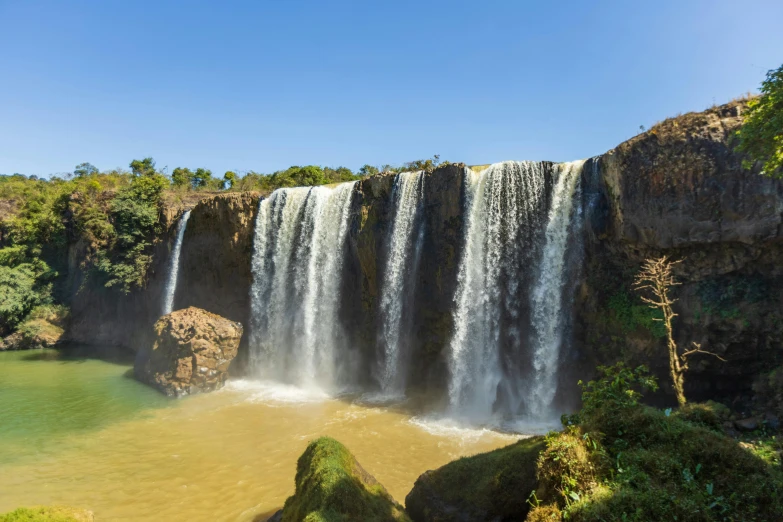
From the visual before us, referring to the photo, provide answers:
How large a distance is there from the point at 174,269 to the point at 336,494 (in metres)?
24.9

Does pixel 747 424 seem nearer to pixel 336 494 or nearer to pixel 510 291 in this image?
pixel 510 291

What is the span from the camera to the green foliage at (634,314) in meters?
14.1

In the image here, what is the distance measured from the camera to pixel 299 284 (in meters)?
22.6

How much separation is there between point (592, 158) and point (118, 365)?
2931 centimetres

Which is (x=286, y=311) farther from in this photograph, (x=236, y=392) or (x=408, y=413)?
(x=408, y=413)

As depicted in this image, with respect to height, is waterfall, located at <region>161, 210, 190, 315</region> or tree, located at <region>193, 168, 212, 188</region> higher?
tree, located at <region>193, 168, 212, 188</region>

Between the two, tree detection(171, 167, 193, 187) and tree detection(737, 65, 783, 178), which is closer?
tree detection(737, 65, 783, 178)

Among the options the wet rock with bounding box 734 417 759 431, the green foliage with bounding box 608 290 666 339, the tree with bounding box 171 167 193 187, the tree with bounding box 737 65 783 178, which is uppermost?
the tree with bounding box 171 167 193 187

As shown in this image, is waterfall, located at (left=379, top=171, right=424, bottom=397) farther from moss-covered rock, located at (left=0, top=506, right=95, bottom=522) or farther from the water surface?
moss-covered rock, located at (left=0, top=506, right=95, bottom=522)

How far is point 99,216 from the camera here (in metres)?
30.7

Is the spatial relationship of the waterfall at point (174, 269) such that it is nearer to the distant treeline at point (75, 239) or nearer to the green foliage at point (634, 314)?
the distant treeline at point (75, 239)

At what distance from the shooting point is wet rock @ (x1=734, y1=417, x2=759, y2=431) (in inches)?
432

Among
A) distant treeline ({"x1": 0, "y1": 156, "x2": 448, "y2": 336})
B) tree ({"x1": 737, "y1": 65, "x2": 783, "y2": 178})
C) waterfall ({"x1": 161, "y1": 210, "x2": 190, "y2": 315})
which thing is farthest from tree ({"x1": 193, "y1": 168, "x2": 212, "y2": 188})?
tree ({"x1": 737, "y1": 65, "x2": 783, "y2": 178})

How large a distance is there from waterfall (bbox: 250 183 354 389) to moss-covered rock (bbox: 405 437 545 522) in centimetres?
Answer: 1423
